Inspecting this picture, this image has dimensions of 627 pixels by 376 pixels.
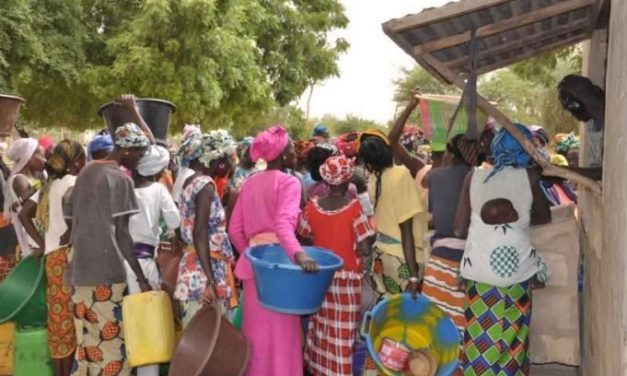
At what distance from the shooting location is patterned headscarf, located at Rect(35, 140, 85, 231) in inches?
190

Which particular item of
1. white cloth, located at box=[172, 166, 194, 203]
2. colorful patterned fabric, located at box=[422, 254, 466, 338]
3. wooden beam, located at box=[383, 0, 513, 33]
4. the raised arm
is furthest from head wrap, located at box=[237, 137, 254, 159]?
wooden beam, located at box=[383, 0, 513, 33]

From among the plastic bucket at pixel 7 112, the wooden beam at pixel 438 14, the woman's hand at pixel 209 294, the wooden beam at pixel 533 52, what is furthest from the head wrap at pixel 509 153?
the plastic bucket at pixel 7 112

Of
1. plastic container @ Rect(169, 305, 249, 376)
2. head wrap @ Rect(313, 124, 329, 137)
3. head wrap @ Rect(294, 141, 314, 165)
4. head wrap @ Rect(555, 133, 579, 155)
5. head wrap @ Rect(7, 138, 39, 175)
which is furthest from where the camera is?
head wrap @ Rect(313, 124, 329, 137)

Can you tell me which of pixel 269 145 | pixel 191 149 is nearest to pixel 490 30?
pixel 269 145

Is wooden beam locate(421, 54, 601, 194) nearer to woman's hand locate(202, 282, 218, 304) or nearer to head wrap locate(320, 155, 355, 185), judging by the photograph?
head wrap locate(320, 155, 355, 185)

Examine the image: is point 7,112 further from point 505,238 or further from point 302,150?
point 505,238

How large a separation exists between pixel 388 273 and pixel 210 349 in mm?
1290

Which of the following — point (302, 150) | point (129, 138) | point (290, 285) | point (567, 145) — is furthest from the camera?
point (567, 145)

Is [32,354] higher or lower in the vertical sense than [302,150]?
lower

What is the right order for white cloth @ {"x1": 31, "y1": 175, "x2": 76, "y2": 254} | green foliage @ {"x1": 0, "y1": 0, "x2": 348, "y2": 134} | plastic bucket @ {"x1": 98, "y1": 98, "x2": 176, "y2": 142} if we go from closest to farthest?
1. white cloth @ {"x1": 31, "y1": 175, "x2": 76, "y2": 254}
2. plastic bucket @ {"x1": 98, "y1": 98, "x2": 176, "y2": 142}
3. green foliage @ {"x1": 0, "y1": 0, "x2": 348, "y2": 134}

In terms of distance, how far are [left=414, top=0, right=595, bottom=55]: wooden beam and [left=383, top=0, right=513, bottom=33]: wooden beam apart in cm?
39

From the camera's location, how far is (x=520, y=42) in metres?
4.53

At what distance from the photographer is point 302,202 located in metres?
4.76

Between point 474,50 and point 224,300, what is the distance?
6.86 ft
